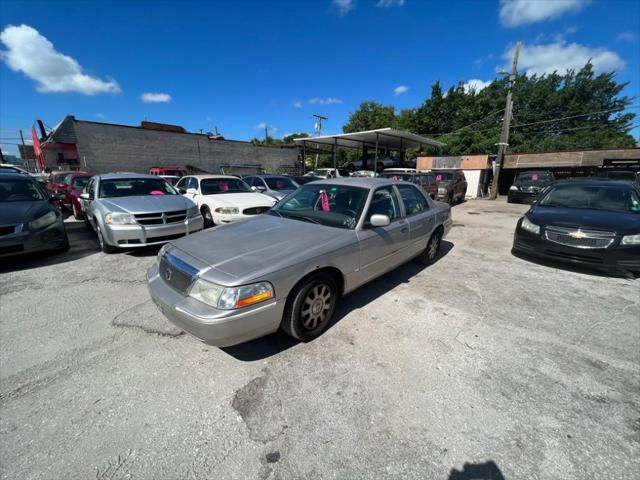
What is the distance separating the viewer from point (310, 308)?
260cm

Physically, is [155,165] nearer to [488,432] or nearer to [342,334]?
[342,334]

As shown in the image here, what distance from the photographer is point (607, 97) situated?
116 ft

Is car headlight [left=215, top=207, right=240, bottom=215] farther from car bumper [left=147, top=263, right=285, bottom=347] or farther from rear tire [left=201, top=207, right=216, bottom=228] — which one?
car bumper [left=147, top=263, right=285, bottom=347]

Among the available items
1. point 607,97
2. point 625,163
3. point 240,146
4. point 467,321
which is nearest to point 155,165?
point 240,146

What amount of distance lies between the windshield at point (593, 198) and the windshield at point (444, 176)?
7.63 m

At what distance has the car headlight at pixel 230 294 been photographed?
204cm

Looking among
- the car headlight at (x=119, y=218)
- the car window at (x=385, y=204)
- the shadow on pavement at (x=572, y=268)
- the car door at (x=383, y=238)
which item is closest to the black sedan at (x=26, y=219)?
the car headlight at (x=119, y=218)

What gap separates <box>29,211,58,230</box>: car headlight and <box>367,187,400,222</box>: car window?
5.73 metres

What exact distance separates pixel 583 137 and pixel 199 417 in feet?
153

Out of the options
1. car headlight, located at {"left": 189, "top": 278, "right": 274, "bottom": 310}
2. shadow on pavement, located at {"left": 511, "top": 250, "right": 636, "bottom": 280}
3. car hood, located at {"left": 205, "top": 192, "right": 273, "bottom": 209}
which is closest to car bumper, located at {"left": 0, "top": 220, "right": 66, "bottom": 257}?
car hood, located at {"left": 205, "top": 192, "right": 273, "bottom": 209}

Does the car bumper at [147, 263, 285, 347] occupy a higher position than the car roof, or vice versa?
the car roof

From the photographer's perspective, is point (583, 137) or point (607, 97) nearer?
point (583, 137)

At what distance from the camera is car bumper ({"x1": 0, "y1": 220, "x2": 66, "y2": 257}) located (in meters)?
4.26

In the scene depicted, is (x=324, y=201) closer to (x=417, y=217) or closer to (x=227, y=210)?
(x=417, y=217)
